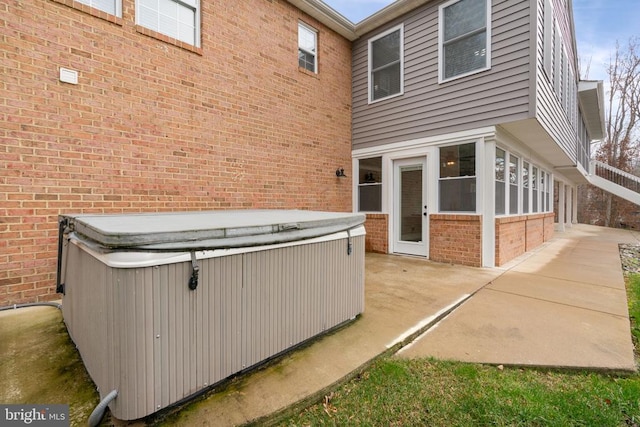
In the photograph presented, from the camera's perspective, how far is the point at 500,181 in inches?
223

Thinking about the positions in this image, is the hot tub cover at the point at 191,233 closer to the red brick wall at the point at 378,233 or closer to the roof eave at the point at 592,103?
the red brick wall at the point at 378,233

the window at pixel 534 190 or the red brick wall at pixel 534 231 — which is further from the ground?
the window at pixel 534 190

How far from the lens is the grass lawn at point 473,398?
165cm

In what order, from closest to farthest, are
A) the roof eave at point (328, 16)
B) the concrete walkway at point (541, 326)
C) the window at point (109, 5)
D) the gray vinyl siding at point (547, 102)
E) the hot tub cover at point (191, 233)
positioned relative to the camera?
the hot tub cover at point (191, 233) → the concrete walkway at point (541, 326) → the window at point (109, 5) → the gray vinyl siding at point (547, 102) → the roof eave at point (328, 16)

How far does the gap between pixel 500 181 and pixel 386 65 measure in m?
A: 3.73

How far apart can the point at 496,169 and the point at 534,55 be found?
6.41 feet

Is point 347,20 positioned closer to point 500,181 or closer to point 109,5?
point 109,5

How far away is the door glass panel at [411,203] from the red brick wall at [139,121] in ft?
6.93

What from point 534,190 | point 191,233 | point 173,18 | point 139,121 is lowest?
point 191,233

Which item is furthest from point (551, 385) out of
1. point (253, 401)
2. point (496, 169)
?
point (496, 169)

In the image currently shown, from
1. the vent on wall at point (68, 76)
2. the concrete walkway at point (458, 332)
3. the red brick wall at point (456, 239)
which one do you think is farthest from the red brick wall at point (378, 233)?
the vent on wall at point (68, 76)

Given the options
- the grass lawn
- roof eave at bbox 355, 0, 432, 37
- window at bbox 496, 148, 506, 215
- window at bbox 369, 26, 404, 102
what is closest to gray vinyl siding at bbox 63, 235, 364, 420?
the grass lawn

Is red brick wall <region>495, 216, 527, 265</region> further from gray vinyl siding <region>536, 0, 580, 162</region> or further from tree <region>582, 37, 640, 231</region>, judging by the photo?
tree <region>582, 37, 640, 231</region>

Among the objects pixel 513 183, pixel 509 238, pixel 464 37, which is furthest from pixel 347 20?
pixel 509 238
